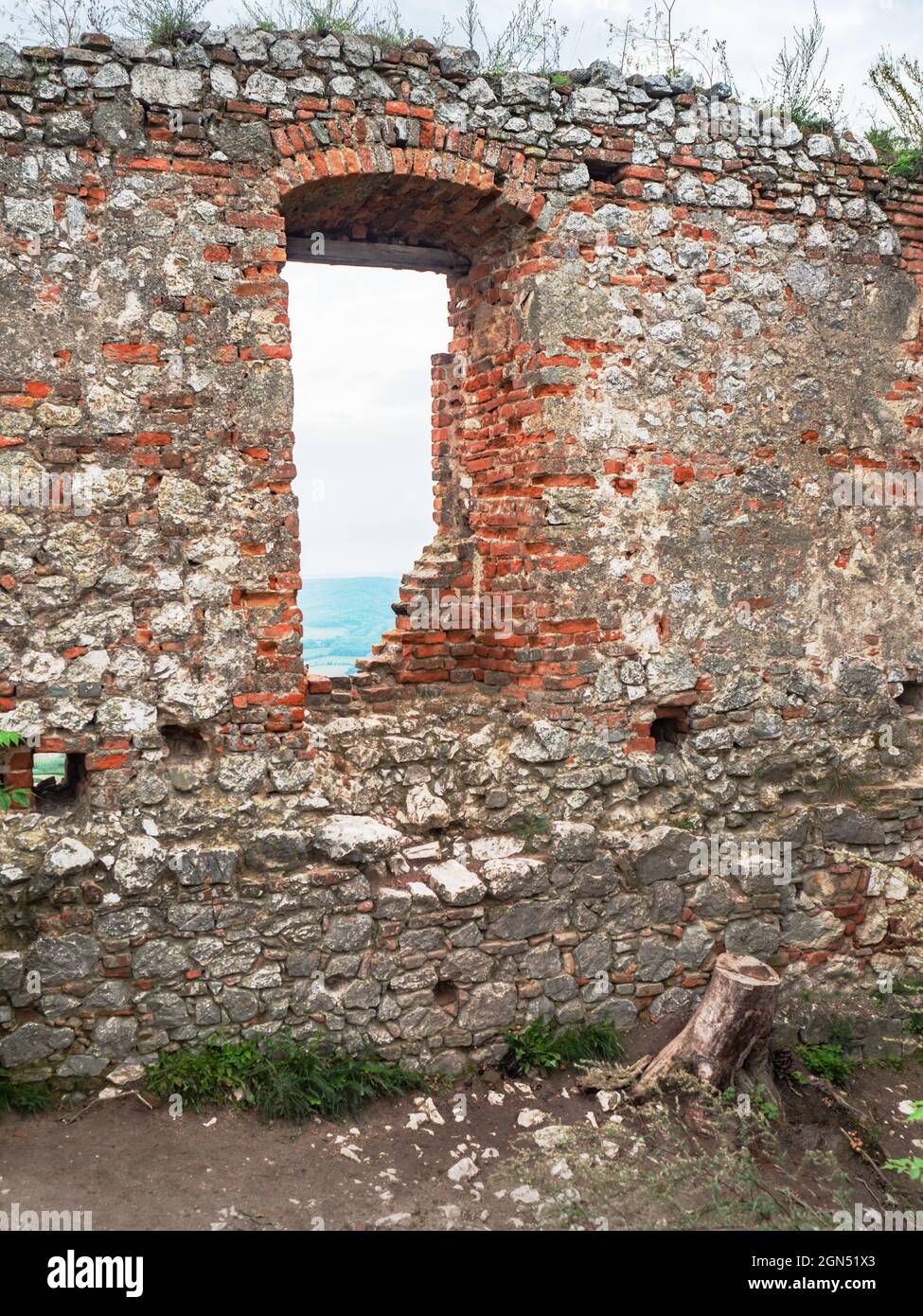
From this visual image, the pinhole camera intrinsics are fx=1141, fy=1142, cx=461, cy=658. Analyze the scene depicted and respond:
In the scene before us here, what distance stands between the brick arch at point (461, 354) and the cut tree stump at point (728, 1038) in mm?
1695

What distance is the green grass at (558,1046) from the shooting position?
510cm

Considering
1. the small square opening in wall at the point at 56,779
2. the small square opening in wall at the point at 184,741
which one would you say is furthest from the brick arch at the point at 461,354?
the small square opening in wall at the point at 56,779

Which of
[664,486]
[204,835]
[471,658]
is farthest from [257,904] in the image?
[664,486]

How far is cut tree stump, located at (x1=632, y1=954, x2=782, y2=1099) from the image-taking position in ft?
16.1

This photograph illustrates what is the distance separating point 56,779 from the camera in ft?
16.4

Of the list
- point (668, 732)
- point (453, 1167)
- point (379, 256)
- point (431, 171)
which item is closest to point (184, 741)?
point (453, 1167)

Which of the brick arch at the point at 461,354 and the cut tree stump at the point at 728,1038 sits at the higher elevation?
the brick arch at the point at 461,354

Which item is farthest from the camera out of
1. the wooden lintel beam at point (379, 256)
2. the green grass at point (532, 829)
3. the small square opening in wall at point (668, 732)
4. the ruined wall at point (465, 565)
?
the small square opening in wall at point (668, 732)

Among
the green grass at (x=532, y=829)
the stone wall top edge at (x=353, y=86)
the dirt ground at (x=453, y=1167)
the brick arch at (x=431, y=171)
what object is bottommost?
the dirt ground at (x=453, y=1167)

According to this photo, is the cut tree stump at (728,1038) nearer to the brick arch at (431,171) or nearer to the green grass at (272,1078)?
the green grass at (272,1078)

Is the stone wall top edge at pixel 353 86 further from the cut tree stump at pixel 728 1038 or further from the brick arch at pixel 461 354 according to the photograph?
the cut tree stump at pixel 728 1038

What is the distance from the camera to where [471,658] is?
573 centimetres

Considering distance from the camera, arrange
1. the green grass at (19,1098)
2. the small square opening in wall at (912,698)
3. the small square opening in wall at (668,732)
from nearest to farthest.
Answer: the green grass at (19,1098) → the small square opening in wall at (668,732) → the small square opening in wall at (912,698)

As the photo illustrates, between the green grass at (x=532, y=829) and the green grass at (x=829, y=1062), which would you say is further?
the green grass at (x=829, y=1062)
